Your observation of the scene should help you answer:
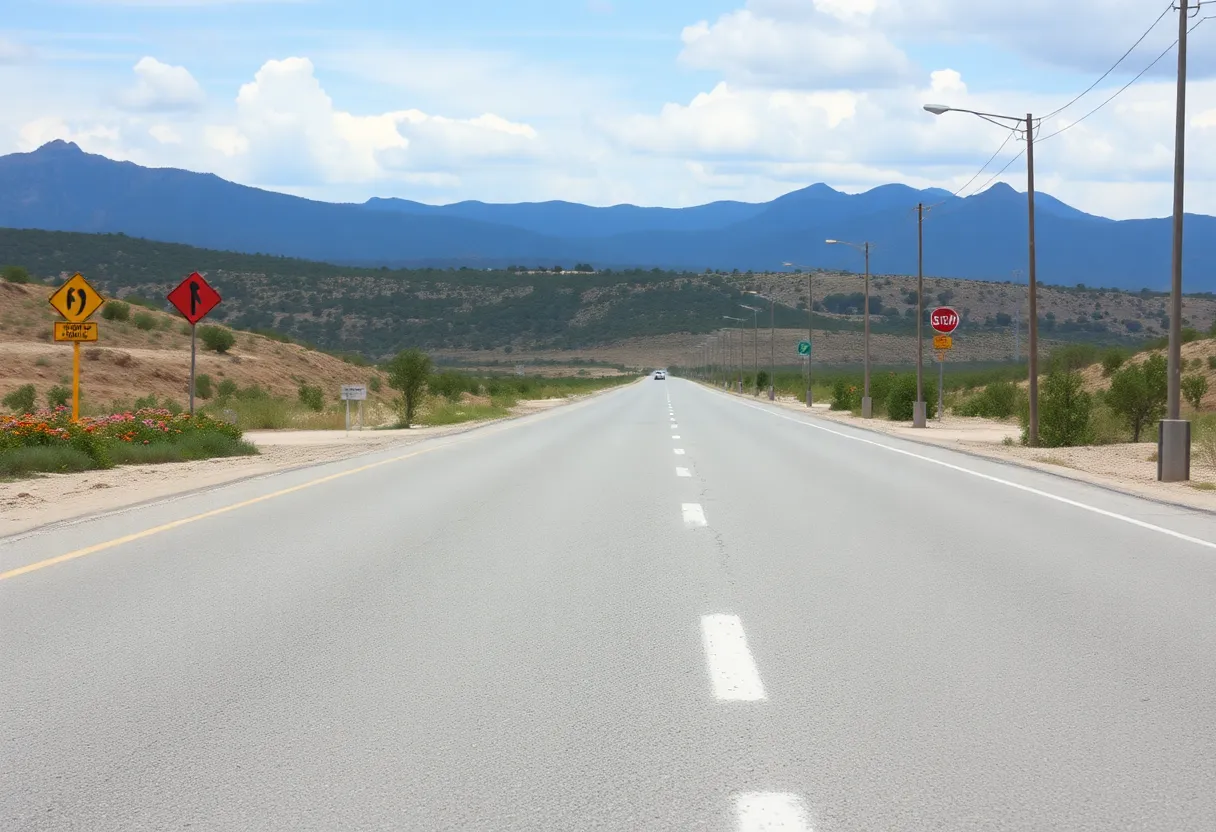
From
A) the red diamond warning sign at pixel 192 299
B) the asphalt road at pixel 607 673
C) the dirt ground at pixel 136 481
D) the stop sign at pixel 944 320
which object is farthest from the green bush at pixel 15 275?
the asphalt road at pixel 607 673

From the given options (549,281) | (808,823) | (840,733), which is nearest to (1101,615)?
(840,733)

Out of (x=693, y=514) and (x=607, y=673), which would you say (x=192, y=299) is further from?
(x=607, y=673)

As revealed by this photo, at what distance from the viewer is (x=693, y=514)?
1507 cm

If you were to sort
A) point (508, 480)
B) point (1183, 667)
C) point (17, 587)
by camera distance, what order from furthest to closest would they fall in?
point (508, 480) → point (17, 587) → point (1183, 667)

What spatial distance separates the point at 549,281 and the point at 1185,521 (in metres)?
182

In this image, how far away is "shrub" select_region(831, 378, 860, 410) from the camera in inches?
2318

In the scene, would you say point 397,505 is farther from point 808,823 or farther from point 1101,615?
point 808,823

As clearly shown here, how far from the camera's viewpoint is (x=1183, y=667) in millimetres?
7410

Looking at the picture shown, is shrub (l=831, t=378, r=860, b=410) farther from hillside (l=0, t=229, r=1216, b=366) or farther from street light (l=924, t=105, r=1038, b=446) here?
hillside (l=0, t=229, r=1216, b=366)

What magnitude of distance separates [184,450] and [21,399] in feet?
66.9

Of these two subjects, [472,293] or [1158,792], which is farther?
[472,293]

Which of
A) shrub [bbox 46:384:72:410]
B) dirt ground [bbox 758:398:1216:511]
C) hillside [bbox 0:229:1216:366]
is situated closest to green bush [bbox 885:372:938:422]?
dirt ground [bbox 758:398:1216:511]

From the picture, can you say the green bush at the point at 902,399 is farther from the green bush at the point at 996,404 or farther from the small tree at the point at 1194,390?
the small tree at the point at 1194,390

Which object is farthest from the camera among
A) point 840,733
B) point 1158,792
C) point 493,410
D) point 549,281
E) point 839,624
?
point 549,281
